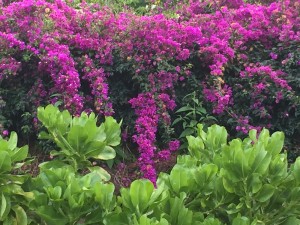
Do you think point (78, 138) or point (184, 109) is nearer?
point (78, 138)

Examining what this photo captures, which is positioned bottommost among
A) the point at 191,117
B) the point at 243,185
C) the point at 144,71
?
the point at 191,117

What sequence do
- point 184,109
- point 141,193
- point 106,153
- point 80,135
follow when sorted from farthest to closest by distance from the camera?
point 184,109, point 106,153, point 80,135, point 141,193

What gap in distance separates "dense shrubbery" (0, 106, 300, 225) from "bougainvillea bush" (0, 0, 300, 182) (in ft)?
5.01

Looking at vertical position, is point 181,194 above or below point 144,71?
above

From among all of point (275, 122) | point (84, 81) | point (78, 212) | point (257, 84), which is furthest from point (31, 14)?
point (78, 212)

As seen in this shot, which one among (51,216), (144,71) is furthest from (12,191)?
(144,71)

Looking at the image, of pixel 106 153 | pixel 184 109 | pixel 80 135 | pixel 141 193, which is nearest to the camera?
pixel 141 193

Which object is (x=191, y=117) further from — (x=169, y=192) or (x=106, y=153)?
(x=169, y=192)

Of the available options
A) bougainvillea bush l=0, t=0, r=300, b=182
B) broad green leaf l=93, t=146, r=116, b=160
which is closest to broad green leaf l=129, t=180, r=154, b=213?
broad green leaf l=93, t=146, r=116, b=160

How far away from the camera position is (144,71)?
12.1 feet

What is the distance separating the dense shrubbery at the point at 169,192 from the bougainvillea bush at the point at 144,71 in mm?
1526

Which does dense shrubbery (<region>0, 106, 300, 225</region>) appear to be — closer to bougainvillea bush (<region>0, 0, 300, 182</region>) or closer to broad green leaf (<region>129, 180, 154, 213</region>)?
broad green leaf (<region>129, 180, 154, 213</region>)

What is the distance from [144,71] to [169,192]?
82.9 inches

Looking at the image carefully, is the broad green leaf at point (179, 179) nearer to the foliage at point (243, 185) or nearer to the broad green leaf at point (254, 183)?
the foliage at point (243, 185)
